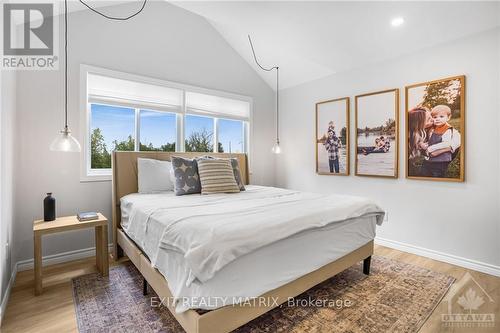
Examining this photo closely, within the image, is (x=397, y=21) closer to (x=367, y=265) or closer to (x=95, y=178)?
(x=367, y=265)

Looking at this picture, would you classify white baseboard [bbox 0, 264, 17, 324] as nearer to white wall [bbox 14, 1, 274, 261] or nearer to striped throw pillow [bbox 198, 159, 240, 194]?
white wall [bbox 14, 1, 274, 261]

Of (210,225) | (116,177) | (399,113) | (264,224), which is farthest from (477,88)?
(116,177)

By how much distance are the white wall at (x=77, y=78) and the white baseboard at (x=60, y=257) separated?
1.9 inches

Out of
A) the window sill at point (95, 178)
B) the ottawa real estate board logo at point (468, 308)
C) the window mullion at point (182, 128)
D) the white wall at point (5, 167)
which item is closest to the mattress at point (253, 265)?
the ottawa real estate board logo at point (468, 308)

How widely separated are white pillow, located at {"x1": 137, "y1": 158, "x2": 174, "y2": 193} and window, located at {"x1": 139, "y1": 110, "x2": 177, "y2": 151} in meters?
0.61

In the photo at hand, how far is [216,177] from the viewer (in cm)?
284

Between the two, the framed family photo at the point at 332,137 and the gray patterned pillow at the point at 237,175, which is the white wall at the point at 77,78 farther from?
the framed family photo at the point at 332,137

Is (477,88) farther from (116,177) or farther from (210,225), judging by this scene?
(116,177)

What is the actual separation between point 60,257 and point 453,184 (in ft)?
14.5

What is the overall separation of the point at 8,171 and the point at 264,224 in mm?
2209

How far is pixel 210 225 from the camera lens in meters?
1.41

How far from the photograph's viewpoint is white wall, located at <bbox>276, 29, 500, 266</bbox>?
248cm

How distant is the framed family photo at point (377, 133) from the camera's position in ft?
10.4

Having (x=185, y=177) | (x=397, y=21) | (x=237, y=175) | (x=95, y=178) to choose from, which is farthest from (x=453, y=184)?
(x=95, y=178)
